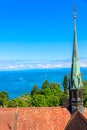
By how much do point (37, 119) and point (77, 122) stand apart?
5.61 metres

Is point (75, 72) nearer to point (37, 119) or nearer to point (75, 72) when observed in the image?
point (75, 72)

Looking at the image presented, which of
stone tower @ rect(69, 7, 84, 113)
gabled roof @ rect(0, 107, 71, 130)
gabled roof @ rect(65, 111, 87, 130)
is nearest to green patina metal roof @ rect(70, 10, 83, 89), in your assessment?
stone tower @ rect(69, 7, 84, 113)

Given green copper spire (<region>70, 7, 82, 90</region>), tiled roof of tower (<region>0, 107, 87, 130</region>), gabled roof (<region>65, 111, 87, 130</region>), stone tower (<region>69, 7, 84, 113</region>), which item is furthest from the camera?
tiled roof of tower (<region>0, 107, 87, 130</region>)

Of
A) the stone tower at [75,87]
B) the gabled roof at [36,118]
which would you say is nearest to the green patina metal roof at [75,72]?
the stone tower at [75,87]

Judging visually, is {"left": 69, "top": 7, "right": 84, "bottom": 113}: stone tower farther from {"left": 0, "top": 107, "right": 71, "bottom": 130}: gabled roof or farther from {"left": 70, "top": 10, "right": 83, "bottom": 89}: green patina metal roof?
{"left": 0, "top": 107, "right": 71, "bottom": 130}: gabled roof

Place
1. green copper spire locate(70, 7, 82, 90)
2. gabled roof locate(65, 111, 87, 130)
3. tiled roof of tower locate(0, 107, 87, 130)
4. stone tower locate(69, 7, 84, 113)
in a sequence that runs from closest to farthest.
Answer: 1. gabled roof locate(65, 111, 87, 130)
2. stone tower locate(69, 7, 84, 113)
3. green copper spire locate(70, 7, 82, 90)
4. tiled roof of tower locate(0, 107, 87, 130)

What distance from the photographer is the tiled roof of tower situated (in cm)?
4081

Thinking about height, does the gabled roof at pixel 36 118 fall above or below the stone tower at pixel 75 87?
below

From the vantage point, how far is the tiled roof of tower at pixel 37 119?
134 feet

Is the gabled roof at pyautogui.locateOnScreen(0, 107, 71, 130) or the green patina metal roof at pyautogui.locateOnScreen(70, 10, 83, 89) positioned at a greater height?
the green patina metal roof at pyautogui.locateOnScreen(70, 10, 83, 89)

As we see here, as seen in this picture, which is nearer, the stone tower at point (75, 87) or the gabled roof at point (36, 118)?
the stone tower at point (75, 87)

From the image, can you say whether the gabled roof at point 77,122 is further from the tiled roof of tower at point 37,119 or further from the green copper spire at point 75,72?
the green copper spire at point 75,72

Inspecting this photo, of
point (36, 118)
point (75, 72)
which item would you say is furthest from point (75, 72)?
point (36, 118)

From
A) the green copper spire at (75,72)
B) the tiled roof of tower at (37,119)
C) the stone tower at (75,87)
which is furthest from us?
the tiled roof of tower at (37,119)
